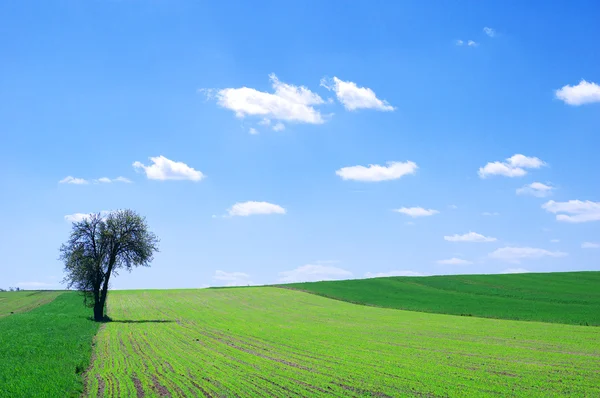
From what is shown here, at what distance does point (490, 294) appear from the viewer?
70.9 m

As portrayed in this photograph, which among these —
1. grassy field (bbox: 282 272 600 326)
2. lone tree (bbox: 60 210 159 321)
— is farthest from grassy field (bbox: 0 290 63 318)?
grassy field (bbox: 282 272 600 326)

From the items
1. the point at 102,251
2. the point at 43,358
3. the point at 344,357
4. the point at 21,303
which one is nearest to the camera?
the point at 43,358

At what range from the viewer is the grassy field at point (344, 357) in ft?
61.5

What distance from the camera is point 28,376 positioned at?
1909cm

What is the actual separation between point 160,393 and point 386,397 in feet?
26.3

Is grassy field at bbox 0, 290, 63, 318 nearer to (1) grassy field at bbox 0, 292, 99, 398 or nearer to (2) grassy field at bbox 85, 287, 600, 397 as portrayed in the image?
(1) grassy field at bbox 0, 292, 99, 398

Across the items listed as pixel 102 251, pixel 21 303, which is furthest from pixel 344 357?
pixel 21 303

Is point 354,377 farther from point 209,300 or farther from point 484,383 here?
point 209,300

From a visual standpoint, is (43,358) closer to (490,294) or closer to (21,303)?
(490,294)

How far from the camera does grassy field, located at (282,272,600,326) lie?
53.5 metres

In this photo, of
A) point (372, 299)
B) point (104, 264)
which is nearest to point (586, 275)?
point (372, 299)

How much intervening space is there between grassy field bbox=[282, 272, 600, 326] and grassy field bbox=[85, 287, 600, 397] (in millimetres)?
7765

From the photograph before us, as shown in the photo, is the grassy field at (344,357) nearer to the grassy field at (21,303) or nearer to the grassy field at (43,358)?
the grassy field at (43,358)

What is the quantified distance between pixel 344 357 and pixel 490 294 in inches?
2042
